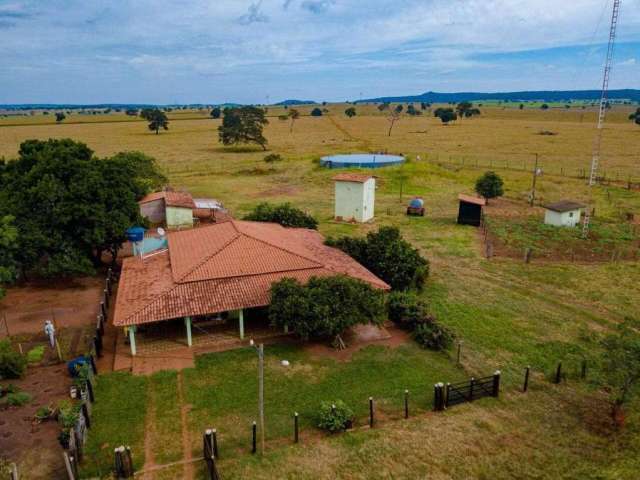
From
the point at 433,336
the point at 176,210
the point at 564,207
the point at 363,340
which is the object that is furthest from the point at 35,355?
the point at 564,207

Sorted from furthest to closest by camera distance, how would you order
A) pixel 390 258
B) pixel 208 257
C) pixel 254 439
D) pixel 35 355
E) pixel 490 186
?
pixel 490 186
pixel 390 258
pixel 208 257
pixel 35 355
pixel 254 439

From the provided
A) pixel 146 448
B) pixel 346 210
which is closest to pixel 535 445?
pixel 146 448

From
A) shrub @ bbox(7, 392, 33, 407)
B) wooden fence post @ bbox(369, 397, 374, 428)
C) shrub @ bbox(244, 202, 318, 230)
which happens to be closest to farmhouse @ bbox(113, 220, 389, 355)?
shrub @ bbox(7, 392, 33, 407)

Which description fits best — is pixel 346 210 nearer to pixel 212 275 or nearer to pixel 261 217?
pixel 261 217

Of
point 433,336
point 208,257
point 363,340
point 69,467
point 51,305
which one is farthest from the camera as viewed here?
point 51,305

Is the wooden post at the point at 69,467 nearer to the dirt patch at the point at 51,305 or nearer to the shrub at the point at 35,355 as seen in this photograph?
the shrub at the point at 35,355

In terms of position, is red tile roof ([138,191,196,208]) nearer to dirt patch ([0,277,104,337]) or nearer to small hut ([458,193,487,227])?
dirt patch ([0,277,104,337])

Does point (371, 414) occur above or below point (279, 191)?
below

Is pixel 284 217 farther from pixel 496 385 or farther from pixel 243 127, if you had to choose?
pixel 243 127
